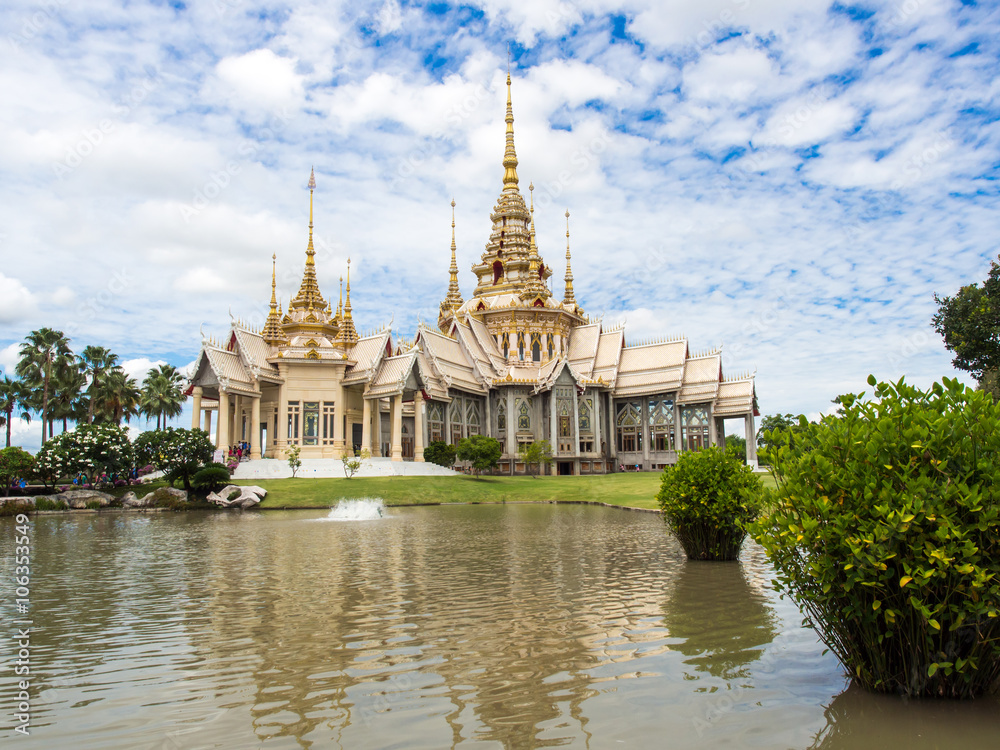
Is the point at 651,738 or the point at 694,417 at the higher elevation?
the point at 694,417

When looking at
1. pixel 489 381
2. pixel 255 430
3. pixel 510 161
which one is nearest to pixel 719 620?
pixel 255 430

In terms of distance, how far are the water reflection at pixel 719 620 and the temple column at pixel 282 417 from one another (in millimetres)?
33183

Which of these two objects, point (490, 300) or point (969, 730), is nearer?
point (969, 730)

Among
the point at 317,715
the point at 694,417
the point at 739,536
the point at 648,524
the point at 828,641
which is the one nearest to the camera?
the point at 317,715

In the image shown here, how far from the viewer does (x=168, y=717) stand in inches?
190

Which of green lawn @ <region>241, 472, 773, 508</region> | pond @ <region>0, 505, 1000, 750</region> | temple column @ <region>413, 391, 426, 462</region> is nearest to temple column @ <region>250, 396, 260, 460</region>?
green lawn @ <region>241, 472, 773, 508</region>

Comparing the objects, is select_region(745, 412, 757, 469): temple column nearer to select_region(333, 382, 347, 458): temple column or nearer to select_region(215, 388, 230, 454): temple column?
select_region(333, 382, 347, 458): temple column

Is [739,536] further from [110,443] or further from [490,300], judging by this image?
[490,300]

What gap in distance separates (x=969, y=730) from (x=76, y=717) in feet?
19.6

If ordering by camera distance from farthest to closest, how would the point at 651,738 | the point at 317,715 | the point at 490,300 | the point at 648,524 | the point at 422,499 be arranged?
the point at 490,300 < the point at 422,499 < the point at 648,524 < the point at 317,715 < the point at 651,738

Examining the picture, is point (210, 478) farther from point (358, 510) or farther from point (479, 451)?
point (479, 451)

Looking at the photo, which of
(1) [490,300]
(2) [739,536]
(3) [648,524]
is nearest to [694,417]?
(1) [490,300]

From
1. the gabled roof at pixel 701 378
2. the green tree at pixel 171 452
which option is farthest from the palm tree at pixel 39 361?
the gabled roof at pixel 701 378

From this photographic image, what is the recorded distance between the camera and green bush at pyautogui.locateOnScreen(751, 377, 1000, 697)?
4.75 metres
